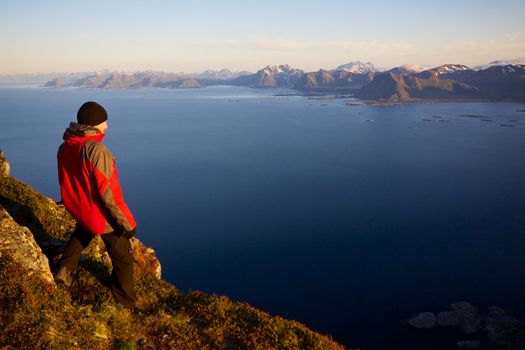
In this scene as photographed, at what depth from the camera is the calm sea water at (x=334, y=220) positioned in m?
45.0

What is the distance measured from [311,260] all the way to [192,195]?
29.5 metres

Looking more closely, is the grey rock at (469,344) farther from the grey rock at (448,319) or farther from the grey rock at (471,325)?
the grey rock at (448,319)

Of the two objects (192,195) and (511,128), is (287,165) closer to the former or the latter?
(192,195)

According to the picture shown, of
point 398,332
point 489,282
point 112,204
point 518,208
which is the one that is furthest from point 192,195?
point 112,204

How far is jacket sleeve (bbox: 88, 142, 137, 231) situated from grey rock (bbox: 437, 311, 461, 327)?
43.4 m

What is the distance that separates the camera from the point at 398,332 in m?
39.6

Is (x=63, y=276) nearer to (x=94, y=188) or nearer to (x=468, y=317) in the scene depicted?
(x=94, y=188)

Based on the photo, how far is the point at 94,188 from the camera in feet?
18.5

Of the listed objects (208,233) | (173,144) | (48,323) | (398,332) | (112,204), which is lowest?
(398,332)

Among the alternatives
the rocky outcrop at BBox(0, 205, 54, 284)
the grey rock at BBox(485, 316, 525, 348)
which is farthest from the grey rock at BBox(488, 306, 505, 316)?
the rocky outcrop at BBox(0, 205, 54, 284)

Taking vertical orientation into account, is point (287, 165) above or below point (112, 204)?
below

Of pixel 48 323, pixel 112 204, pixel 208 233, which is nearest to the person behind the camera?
Result: pixel 48 323

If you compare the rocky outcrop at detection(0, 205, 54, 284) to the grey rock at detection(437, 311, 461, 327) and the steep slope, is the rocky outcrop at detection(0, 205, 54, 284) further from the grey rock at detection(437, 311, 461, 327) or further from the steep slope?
the grey rock at detection(437, 311, 461, 327)

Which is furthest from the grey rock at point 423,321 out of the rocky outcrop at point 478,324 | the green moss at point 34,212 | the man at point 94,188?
the man at point 94,188
